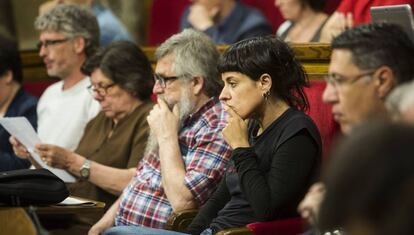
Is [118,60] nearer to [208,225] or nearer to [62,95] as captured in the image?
[62,95]

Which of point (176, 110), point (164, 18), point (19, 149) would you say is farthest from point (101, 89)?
point (164, 18)

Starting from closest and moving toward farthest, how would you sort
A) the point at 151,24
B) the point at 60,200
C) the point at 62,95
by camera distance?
the point at 60,200
the point at 62,95
the point at 151,24

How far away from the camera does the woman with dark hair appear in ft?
14.0

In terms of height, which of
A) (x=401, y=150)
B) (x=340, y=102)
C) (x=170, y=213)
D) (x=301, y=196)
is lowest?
(x=170, y=213)

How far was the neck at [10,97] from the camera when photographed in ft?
15.2

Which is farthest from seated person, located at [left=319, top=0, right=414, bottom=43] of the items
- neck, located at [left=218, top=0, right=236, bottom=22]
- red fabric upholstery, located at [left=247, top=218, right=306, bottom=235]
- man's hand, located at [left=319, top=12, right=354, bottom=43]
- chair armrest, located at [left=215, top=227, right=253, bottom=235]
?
chair armrest, located at [left=215, top=227, right=253, bottom=235]

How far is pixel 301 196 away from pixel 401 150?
170 cm

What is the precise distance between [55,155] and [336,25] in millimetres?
1283

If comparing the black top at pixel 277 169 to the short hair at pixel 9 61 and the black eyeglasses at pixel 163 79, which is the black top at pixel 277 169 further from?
the short hair at pixel 9 61

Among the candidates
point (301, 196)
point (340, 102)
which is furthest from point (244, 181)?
point (340, 102)

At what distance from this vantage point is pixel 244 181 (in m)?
2.98

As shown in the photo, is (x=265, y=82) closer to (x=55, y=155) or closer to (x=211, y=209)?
(x=211, y=209)

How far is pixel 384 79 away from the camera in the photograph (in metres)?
2.54

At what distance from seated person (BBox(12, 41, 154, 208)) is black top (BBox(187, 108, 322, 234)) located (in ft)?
3.07
